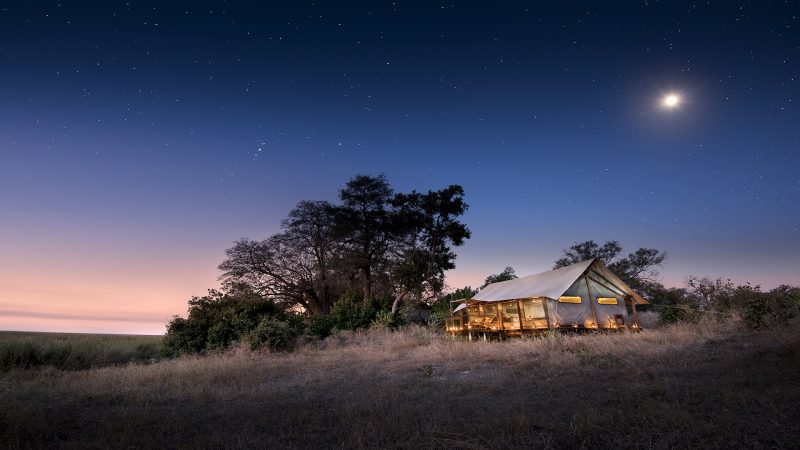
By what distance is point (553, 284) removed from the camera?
22688 mm

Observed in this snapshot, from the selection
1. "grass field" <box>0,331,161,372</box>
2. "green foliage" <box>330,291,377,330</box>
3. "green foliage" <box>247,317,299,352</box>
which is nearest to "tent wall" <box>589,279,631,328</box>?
"green foliage" <box>330,291,377,330</box>

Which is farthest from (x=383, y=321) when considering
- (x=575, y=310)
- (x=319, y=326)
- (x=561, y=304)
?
(x=575, y=310)

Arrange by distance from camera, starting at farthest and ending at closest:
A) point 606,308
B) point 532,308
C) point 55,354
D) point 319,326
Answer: point 319,326
point 532,308
point 606,308
point 55,354

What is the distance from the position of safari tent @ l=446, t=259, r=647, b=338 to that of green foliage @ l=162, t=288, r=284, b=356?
37.3ft

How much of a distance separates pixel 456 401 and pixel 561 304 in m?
16.4

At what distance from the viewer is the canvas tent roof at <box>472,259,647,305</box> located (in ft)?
72.0

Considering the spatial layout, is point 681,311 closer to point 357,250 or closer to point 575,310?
point 575,310

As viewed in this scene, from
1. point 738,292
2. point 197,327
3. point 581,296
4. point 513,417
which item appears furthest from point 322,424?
point 581,296

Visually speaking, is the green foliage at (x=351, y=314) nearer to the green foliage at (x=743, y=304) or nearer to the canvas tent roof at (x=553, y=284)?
the canvas tent roof at (x=553, y=284)

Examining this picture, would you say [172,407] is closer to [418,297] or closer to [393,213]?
[418,297]

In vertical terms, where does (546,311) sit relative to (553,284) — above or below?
below

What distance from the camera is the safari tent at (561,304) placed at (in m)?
A: 21.8

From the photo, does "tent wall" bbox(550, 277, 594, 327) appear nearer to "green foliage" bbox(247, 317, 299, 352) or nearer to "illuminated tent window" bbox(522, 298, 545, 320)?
"illuminated tent window" bbox(522, 298, 545, 320)

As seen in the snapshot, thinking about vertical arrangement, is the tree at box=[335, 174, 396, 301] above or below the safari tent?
above
